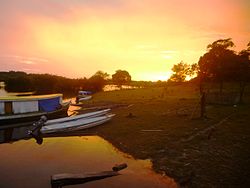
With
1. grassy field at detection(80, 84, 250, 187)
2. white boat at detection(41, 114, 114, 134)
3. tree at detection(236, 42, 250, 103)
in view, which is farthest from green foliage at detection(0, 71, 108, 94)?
grassy field at detection(80, 84, 250, 187)

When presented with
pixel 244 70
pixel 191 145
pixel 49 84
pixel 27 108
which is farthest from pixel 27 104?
pixel 49 84

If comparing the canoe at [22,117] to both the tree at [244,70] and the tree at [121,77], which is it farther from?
the tree at [121,77]

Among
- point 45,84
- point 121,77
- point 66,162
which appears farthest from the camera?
point 121,77

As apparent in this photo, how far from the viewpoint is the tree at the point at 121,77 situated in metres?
143

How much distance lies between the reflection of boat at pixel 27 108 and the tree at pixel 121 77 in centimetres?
10617

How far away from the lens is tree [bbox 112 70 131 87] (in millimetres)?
143450

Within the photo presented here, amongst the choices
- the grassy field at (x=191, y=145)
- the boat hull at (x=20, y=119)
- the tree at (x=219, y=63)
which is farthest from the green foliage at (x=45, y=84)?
the grassy field at (x=191, y=145)

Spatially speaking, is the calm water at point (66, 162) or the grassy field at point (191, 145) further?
the calm water at point (66, 162)

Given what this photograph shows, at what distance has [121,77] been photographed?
475ft

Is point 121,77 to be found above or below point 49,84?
above

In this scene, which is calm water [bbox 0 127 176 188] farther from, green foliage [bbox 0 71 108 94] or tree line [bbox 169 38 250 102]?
green foliage [bbox 0 71 108 94]

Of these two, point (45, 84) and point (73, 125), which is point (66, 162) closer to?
point (73, 125)

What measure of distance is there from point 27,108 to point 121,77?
113537 mm

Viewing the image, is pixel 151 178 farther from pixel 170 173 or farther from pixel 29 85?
pixel 29 85
